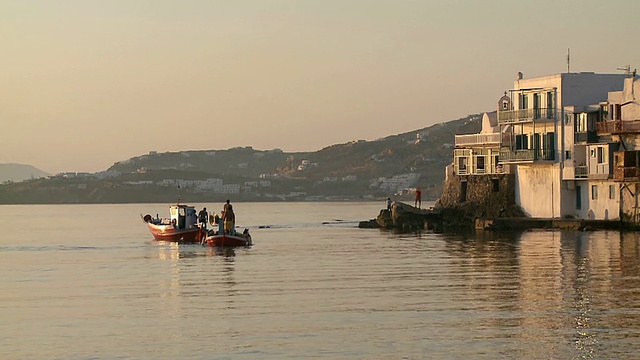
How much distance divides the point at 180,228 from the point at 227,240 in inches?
437

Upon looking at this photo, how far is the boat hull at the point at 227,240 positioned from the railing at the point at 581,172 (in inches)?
830

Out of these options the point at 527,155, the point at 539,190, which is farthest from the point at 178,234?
the point at 539,190

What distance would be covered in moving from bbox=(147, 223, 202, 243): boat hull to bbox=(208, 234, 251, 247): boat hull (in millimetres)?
7108

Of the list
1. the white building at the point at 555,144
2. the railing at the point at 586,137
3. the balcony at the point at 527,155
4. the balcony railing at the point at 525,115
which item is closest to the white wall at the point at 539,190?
the white building at the point at 555,144

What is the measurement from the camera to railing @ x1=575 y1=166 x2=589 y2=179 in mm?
68562

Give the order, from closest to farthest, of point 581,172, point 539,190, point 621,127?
point 621,127
point 581,172
point 539,190

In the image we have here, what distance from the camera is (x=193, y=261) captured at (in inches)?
1981

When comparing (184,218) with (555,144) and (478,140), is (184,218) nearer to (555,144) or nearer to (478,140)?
(478,140)

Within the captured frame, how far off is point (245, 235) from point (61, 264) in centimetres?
1241

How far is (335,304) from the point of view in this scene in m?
30.6

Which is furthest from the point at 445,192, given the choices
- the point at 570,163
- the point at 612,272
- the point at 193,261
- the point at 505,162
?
the point at 612,272

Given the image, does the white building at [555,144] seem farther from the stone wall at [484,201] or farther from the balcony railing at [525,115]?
the stone wall at [484,201]

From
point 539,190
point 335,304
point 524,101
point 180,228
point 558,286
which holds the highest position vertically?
point 524,101

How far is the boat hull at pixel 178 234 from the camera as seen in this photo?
6825cm
